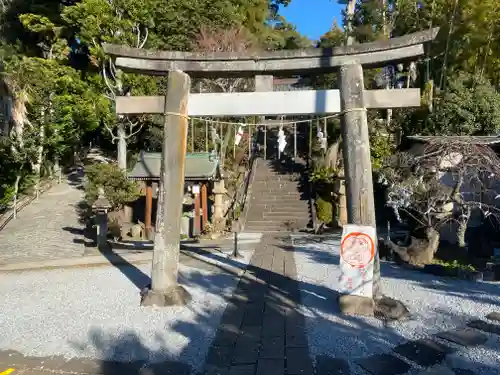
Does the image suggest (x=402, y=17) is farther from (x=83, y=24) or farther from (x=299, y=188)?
(x=83, y=24)

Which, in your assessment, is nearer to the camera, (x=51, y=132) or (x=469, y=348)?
(x=469, y=348)

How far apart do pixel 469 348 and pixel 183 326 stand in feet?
10.6

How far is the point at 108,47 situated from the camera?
587 centimetres

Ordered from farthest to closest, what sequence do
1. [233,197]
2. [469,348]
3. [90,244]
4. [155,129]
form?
[155,129], [233,197], [90,244], [469,348]

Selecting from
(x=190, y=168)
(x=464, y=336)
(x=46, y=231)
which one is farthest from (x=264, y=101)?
(x=46, y=231)

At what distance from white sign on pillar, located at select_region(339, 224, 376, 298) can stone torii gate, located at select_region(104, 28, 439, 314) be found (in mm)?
112

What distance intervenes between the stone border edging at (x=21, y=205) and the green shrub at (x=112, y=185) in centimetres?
352

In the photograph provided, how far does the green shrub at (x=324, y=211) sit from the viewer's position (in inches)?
672

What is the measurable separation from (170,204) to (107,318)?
1721 millimetres

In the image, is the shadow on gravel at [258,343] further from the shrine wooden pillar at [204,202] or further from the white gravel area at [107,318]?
the shrine wooden pillar at [204,202]

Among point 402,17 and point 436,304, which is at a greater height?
point 402,17

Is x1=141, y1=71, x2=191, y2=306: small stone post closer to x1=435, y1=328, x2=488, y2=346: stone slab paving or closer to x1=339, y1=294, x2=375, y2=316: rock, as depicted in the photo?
x1=339, y1=294, x2=375, y2=316: rock

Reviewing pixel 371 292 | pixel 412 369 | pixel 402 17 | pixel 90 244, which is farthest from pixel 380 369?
pixel 402 17

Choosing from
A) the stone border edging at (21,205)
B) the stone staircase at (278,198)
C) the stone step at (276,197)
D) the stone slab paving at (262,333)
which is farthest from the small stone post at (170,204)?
the stone step at (276,197)
